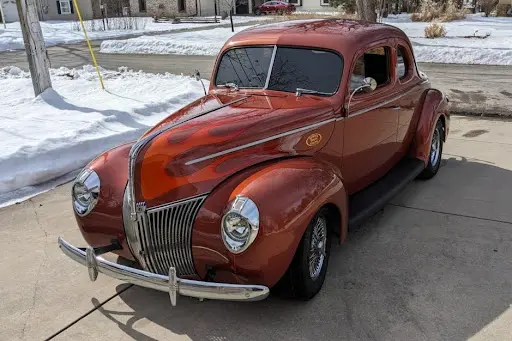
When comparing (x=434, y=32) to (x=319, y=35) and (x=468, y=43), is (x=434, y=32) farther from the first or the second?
(x=319, y=35)

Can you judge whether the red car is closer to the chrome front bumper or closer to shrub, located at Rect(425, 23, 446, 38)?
shrub, located at Rect(425, 23, 446, 38)

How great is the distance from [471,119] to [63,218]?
6.92 meters

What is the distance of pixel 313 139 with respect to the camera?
3.83 m

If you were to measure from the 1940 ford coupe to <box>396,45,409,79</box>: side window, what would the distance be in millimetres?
213

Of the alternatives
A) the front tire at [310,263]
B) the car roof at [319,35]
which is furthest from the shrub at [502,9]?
the front tire at [310,263]

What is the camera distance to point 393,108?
4871 millimetres

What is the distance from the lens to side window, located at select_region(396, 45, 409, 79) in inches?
201

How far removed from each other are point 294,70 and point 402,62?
5.48 ft

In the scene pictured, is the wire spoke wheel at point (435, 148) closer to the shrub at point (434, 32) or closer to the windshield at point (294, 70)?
the windshield at point (294, 70)

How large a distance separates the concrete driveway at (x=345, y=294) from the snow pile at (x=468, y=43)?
38.4 ft

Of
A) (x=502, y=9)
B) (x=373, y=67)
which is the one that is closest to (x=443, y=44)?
(x=373, y=67)

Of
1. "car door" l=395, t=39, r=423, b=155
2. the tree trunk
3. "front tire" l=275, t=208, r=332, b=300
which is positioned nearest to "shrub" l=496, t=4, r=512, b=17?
the tree trunk

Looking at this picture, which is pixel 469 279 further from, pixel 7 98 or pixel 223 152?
pixel 7 98

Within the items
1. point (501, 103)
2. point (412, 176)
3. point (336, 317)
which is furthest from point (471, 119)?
point (336, 317)
